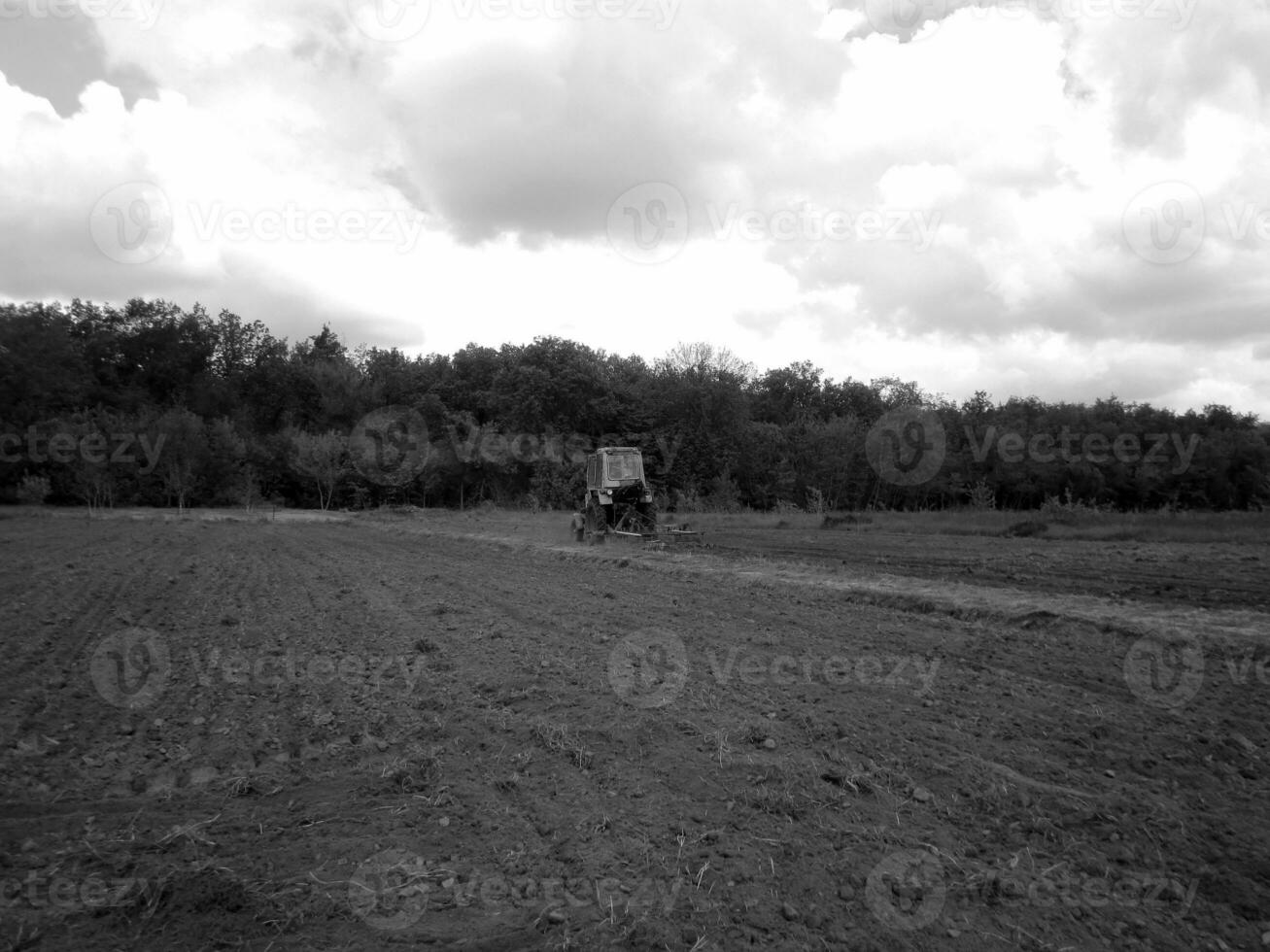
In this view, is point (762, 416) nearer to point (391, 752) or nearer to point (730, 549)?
point (730, 549)

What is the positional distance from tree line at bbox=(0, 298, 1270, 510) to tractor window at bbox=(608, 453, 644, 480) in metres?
17.5

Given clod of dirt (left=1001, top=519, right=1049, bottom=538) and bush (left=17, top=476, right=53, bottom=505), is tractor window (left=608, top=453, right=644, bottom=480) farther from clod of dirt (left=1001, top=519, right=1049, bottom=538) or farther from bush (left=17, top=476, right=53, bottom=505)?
bush (left=17, top=476, right=53, bottom=505)

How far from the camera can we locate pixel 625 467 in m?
22.7

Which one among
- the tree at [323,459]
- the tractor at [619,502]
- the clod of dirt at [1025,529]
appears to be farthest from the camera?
the tree at [323,459]

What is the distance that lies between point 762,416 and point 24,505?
172ft

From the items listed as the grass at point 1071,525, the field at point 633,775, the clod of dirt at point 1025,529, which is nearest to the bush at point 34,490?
the grass at point 1071,525

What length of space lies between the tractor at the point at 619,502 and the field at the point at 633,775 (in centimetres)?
1162

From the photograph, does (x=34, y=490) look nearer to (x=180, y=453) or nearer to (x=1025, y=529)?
(x=180, y=453)

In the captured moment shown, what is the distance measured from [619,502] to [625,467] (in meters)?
1.07

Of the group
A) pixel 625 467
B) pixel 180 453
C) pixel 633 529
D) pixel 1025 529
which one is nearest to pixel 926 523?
pixel 1025 529

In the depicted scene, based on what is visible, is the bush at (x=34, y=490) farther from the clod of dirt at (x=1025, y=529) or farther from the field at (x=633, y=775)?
the clod of dirt at (x=1025, y=529)

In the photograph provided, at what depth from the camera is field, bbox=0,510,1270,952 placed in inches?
→ 130

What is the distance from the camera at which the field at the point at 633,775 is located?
130 inches

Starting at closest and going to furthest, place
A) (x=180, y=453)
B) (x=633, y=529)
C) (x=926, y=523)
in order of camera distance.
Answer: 1. (x=633, y=529)
2. (x=926, y=523)
3. (x=180, y=453)
